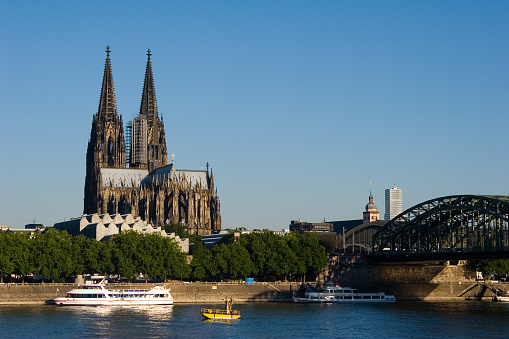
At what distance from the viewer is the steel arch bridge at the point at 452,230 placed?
119875 millimetres

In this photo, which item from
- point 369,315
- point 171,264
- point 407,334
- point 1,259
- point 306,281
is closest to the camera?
point 407,334

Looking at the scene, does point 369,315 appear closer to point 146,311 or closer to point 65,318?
point 146,311

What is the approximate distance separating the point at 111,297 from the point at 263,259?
2868 cm

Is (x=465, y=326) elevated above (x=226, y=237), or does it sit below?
below

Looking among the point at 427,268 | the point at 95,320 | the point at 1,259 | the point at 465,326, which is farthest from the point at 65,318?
the point at 427,268

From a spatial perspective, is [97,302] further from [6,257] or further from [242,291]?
[242,291]

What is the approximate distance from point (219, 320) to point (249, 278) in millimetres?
34990

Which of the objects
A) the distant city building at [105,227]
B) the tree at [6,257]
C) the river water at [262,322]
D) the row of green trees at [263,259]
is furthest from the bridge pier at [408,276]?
the tree at [6,257]

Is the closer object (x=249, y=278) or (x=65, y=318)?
(x=65, y=318)

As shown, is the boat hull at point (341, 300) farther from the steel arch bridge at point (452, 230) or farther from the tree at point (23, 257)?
the tree at point (23, 257)

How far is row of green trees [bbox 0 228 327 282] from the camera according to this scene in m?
124

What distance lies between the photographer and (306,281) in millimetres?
141625

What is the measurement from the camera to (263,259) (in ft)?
449

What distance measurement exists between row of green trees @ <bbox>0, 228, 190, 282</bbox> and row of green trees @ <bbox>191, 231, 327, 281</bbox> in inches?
166
